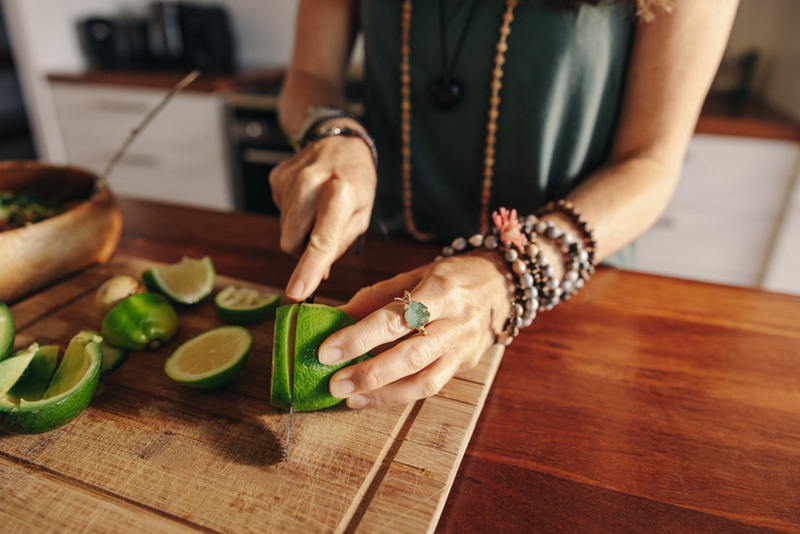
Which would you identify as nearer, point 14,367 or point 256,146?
point 14,367

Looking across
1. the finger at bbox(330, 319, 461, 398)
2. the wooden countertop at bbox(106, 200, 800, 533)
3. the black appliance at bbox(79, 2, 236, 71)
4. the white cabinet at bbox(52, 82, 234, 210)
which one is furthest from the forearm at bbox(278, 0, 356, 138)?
the black appliance at bbox(79, 2, 236, 71)

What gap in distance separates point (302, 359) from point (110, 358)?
1.04 feet

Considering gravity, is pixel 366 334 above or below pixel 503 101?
below

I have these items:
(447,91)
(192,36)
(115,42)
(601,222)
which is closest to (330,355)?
(601,222)

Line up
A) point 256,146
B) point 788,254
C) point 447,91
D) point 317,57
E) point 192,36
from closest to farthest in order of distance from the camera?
point 447,91
point 317,57
point 788,254
point 256,146
point 192,36

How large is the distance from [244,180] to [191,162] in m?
0.34

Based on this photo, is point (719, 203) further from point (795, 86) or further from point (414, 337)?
point (414, 337)

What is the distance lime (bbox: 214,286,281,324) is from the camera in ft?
2.68

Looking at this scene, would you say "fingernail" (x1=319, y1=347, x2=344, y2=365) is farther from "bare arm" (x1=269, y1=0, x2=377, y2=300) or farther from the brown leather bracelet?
the brown leather bracelet

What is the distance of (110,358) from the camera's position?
730mm

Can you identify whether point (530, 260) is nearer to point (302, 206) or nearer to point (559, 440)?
point (559, 440)

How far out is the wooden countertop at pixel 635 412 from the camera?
55 centimetres

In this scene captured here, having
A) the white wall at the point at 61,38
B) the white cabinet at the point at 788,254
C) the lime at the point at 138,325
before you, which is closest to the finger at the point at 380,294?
the lime at the point at 138,325

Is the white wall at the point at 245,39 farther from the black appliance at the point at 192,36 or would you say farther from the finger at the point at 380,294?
the finger at the point at 380,294
